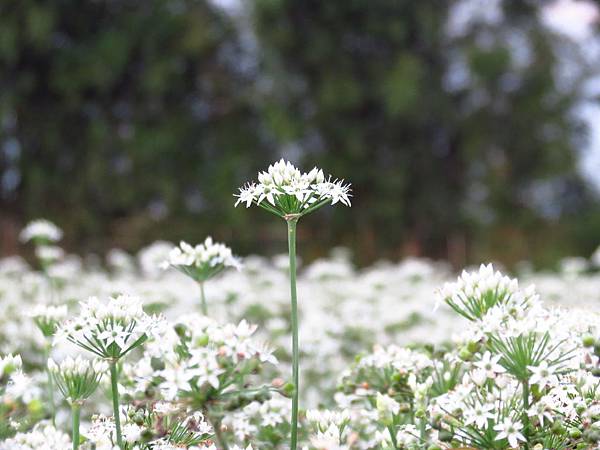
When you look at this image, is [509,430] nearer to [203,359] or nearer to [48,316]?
[203,359]

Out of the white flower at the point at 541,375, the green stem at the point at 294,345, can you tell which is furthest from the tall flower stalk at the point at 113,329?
the white flower at the point at 541,375

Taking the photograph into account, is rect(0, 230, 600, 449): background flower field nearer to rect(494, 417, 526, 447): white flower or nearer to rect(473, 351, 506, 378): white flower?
rect(473, 351, 506, 378): white flower

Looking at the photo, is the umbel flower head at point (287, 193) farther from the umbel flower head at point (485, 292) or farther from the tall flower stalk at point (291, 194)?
the umbel flower head at point (485, 292)

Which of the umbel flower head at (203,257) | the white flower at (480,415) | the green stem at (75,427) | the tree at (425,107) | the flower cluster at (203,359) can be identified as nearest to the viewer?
the flower cluster at (203,359)

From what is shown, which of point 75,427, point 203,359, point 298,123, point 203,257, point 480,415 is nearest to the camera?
point 203,359

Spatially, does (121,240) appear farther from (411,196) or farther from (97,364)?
(97,364)

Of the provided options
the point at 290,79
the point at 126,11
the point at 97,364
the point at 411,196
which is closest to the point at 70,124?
the point at 126,11

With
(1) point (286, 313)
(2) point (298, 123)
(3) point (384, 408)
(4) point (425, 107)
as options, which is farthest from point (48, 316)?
(4) point (425, 107)
